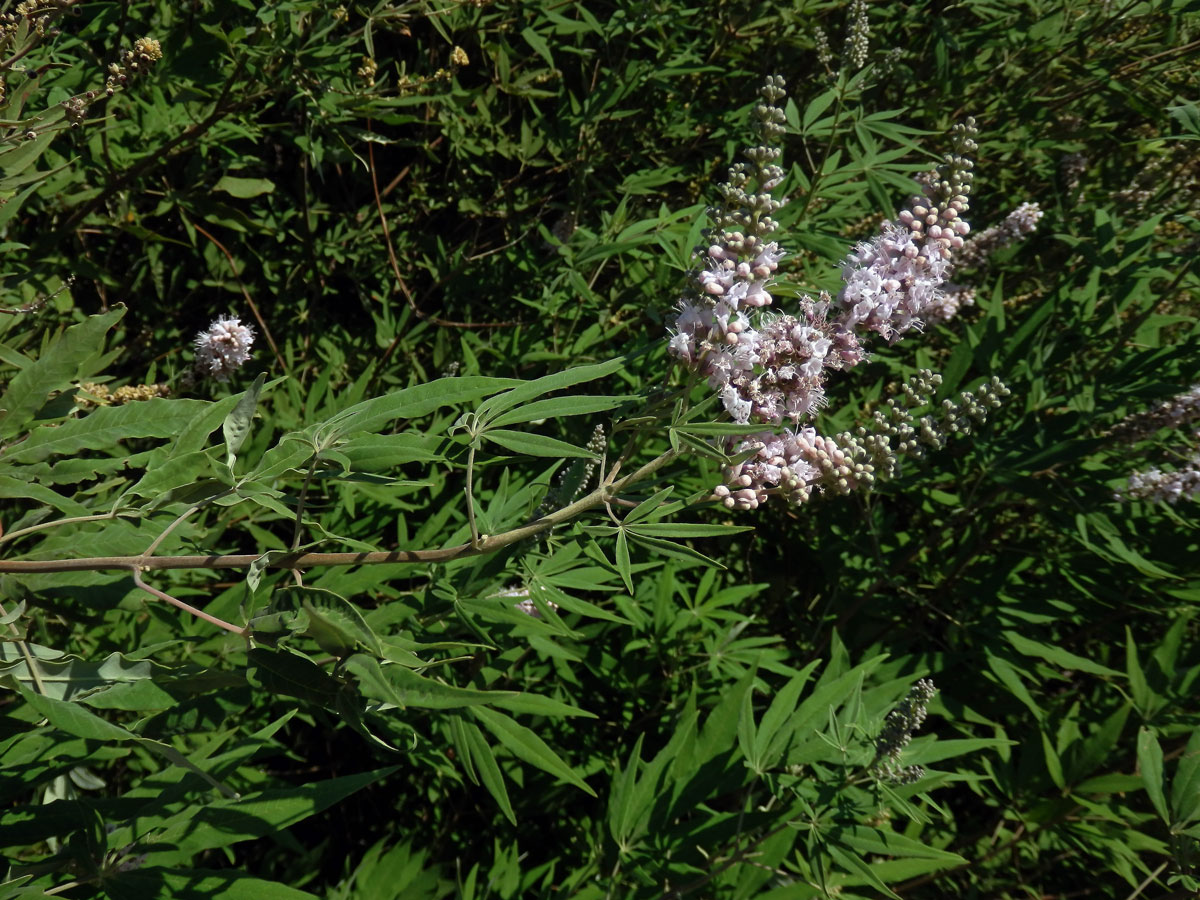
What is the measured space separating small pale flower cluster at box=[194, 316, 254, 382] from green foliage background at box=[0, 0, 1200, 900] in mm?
288

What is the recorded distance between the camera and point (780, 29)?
4004 mm

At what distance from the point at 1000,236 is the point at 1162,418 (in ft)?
3.54

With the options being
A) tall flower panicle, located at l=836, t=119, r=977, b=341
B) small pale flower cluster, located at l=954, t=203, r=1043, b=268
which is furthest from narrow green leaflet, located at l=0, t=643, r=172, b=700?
small pale flower cluster, located at l=954, t=203, r=1043, b=268

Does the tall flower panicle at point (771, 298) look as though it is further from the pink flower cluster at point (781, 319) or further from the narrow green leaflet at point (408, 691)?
the narrow green leaflet at point (408, 691)

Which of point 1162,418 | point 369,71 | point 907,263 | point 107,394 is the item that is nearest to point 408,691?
point 907,263

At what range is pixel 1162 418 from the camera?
9.37ft

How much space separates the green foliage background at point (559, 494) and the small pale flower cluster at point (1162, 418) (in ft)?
0.24

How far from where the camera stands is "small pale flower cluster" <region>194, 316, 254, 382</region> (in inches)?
114

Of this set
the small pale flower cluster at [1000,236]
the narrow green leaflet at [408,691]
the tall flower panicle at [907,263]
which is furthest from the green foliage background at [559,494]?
the tall flower panicle at [907,263]

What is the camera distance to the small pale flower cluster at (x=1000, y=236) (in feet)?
11.4

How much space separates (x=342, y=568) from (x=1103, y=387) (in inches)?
105

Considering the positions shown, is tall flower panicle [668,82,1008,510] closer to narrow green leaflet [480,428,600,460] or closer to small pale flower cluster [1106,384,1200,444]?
narrow green leaflet [480,428,600,460]

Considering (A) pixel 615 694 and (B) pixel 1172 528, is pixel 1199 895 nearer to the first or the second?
(B) pixel 1172 528

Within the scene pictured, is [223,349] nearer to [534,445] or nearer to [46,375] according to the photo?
[46,375]
